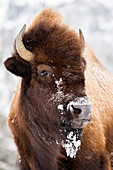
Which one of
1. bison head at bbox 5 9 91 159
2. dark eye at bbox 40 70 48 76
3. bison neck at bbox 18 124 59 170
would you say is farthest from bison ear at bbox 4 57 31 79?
bison neck at bbox 18 124 59 170

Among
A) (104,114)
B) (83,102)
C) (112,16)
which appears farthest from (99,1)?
(83,102)

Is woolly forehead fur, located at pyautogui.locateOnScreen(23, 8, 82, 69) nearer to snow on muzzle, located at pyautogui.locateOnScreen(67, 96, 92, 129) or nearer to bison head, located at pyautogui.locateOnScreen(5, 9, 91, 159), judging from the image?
bison head, located at pyautogui.locateOnScreen(5, 9, 91, 159)

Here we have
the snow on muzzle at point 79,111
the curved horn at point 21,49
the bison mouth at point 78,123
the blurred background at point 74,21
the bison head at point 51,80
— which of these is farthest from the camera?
the blurred background at point 74,21

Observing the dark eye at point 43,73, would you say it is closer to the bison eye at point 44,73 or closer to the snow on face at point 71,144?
the bison eye at point 44,73

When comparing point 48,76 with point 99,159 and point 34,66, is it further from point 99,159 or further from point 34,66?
point 99,159

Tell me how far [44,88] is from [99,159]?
4.43 feet

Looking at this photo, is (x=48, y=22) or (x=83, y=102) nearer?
(x=83, y=102)

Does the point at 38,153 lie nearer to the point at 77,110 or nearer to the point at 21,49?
the point at 77,110

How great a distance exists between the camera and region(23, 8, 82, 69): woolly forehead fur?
3.62 metres

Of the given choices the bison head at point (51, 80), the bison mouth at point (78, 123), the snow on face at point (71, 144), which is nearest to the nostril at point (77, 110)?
the bison head at point (51, 80)

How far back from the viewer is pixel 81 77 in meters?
3.59

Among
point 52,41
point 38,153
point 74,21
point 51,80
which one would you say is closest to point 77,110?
point 51,80

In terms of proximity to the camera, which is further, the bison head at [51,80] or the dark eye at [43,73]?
the dark eye at [43,73]

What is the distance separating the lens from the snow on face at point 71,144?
143 inches
